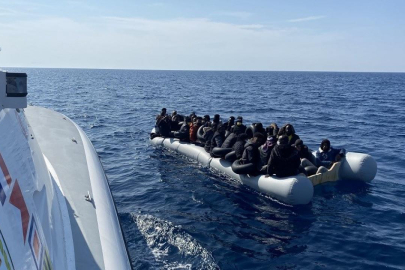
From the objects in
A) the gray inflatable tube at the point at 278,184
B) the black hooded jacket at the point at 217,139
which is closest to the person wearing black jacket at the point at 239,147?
the gray inflatable tube at the point at 278,184

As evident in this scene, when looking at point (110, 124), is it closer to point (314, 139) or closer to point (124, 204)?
point (314, 139)

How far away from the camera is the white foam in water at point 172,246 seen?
705 centimetres

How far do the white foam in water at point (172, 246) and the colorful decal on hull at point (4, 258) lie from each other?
4.64 m

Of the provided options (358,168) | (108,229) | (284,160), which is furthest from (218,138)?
(108,229)

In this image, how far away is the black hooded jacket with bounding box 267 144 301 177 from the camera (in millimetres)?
10117

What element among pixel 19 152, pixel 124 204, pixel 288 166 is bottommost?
pixel 124 204

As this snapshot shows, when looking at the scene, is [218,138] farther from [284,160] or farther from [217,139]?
[284,160]

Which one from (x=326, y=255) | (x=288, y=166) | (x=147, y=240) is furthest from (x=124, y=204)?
(x=326, y=255)

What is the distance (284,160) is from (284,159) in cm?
3

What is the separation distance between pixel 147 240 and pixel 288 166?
4.20 m

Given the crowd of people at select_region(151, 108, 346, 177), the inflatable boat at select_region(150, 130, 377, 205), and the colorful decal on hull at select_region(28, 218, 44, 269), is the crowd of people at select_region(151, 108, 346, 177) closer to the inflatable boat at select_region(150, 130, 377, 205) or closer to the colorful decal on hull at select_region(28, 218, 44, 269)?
the inflatable boat at select_region(150, 130, 377, 205)

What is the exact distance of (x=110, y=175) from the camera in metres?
12.7

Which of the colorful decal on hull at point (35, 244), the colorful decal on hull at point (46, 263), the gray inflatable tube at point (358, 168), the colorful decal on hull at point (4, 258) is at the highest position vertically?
the colorful decal on hull at point (4, 258)

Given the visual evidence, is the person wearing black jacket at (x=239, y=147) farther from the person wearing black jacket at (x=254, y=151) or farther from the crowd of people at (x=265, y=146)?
the person wearing black jacket at (x=254, y=151)
